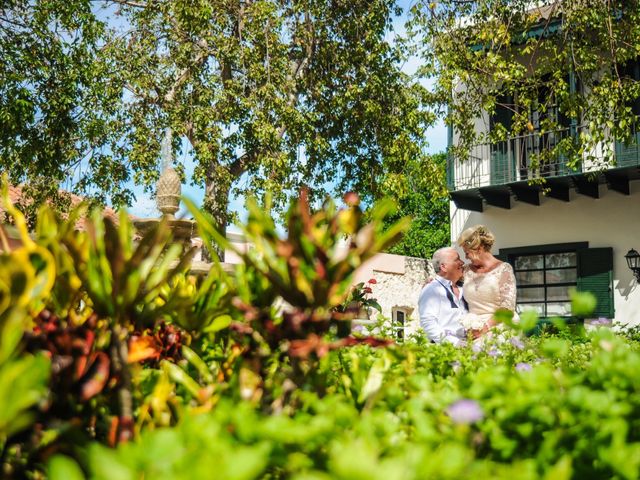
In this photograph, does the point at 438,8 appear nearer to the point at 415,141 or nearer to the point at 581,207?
the point at 415,141

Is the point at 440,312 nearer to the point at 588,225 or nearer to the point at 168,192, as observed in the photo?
the point at 168,192

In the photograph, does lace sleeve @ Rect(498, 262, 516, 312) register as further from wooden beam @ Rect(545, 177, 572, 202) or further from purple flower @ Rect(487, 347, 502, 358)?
wooden beam @ Rect(545, 177, 572, 202)

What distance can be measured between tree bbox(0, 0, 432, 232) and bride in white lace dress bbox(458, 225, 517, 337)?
6.43 metres

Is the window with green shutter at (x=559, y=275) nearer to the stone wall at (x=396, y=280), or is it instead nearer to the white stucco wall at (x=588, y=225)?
the white stucco wall at (x=588, y=225)

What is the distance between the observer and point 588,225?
43.1 feet

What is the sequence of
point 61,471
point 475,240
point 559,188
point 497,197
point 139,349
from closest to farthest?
point 61,471 → point 139,349 → point 475,240 → point 559,188 → point 497,197

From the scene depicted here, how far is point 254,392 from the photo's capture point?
3.94 ft

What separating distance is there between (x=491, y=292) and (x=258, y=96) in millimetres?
7833

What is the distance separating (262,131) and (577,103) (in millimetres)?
5557

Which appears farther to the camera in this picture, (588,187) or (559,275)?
(559,275)

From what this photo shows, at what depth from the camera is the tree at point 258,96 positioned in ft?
38.7

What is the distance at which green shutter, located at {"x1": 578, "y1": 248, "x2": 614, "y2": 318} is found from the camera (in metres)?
12.6

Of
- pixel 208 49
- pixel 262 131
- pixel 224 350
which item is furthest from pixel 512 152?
pixel 224 350

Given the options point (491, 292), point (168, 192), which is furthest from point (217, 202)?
point (491, 292)
